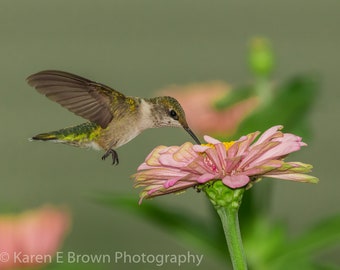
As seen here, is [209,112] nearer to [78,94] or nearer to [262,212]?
[262,212]

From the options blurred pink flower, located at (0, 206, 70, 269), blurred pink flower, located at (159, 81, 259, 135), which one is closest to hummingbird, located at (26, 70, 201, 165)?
blurred pink flower, located at (0, 206, 70, 269)

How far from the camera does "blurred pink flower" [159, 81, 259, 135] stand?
1.68 m

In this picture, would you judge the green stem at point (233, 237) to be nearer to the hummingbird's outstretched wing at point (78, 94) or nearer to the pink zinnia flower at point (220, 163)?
the pink zinnia flower at point (220, 163)

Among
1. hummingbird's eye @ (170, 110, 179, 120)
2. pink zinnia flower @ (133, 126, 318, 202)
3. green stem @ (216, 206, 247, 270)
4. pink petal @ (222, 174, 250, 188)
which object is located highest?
hummingbird's eye @ (170, 110, 179, 120)

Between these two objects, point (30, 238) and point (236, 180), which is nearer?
point (236, 180)

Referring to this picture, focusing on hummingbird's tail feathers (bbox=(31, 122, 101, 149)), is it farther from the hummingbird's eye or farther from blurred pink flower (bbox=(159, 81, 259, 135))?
blurred pink flower (bbox=(159, 81, 259, 135))

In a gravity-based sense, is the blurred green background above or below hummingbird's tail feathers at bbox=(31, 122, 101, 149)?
above

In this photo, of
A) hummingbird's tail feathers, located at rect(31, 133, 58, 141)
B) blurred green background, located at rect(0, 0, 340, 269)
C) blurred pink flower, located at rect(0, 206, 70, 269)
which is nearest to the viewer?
hummingbird's tail feathers, located at rect(31, 133, 58, 141)

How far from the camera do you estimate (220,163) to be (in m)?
0.91

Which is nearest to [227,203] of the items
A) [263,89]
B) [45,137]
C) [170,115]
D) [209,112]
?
[170,115]

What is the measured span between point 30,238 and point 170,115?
1.45 ft

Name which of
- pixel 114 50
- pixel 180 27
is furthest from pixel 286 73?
pixel 114 50

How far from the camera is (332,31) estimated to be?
330 cm

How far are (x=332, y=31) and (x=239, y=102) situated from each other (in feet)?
5.14
